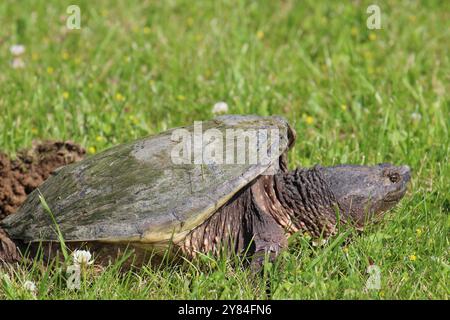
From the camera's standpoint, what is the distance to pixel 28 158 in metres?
4.18

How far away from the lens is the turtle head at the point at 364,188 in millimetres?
3404

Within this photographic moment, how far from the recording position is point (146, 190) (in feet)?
10.6

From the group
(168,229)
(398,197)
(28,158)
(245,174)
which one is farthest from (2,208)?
(398,197)

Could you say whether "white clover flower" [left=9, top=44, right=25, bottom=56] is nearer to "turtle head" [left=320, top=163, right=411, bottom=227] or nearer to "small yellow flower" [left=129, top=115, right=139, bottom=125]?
"small yellow flower" [left=129, top=115, right=139, bottom=125]

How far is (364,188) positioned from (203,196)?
2.39 feet

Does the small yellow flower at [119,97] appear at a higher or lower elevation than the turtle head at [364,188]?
higher

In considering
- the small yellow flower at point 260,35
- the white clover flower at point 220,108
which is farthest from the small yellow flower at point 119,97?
the small yellow flower at point 260,35

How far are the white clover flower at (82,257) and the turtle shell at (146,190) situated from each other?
0.06 metres

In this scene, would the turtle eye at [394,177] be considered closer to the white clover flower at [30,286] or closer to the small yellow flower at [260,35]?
the white clover flower at [30,286]

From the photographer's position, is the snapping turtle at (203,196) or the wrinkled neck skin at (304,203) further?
the wrinkled neck skin at (304,203)

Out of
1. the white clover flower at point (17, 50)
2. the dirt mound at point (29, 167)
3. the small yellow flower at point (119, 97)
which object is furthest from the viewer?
the white clover flower at point (17, 50)

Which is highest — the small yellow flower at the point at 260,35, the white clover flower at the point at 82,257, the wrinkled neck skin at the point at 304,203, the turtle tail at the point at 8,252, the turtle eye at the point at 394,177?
the small yellow flower at the point at 260,35

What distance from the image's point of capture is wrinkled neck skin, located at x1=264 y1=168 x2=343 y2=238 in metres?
3.43

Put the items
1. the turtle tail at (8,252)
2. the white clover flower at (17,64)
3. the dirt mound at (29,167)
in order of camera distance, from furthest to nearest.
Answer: the white clover flower at (17,64)
the dirt mound at (29,167)
the turtle tail at (8,252)
